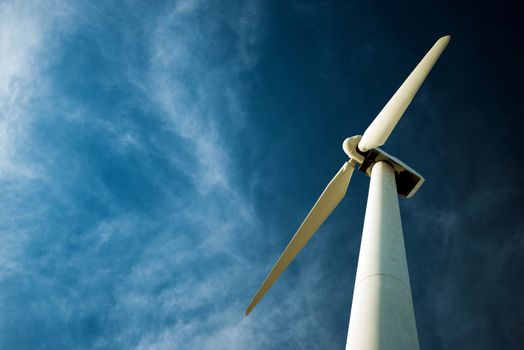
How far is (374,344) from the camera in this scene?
6418 mm

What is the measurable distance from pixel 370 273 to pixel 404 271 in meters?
0.88

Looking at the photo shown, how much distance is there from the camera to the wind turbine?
22.2 ft

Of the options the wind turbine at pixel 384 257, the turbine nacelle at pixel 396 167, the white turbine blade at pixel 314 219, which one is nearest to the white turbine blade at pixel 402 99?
the wind turbine at pixel 384 257

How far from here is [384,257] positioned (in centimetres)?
870

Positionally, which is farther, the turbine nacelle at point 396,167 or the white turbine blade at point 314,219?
the white turbine blade at point 314,219

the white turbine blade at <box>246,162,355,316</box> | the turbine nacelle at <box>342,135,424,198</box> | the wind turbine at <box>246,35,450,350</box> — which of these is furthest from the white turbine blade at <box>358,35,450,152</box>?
the white turbine blade at <box>246,162,355,316</box>

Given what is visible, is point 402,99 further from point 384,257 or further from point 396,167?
point 384,257

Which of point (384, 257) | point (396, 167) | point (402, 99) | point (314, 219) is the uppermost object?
point (402, 99)

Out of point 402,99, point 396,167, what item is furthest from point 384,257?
point 396,167

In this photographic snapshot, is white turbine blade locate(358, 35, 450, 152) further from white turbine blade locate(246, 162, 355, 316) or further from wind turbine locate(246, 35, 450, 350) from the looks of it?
white turbine blade locate(246, 162, 355, 316)

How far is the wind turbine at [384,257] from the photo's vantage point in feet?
22.2

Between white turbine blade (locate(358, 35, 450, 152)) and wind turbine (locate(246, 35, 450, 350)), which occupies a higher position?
white turbine blade (locate(358, 35, 450, 152))

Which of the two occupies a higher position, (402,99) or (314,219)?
(402,99)

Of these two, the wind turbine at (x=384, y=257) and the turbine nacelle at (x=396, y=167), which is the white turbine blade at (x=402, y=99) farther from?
the turbine nacelle at (x=396, y=167)
